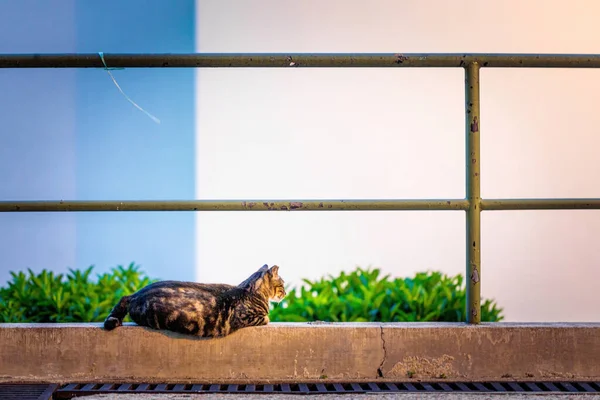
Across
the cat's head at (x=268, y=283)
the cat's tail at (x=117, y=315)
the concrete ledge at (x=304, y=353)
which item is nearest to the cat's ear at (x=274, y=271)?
the cat's head at (x=268, y=283)

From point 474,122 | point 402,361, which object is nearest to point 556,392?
point 402,361

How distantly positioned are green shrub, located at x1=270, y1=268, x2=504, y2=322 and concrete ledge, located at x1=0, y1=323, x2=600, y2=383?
526mm

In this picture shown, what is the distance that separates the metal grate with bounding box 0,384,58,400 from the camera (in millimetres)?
2165

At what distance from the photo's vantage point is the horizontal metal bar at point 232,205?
A: 8.00 ft

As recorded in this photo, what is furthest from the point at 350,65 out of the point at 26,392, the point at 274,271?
the point at 26,392

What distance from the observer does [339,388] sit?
2.31 meters

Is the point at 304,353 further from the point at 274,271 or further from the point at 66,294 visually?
the point at 66,294

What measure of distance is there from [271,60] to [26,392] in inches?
51.5

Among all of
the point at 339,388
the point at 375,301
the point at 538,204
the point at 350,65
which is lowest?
the point at 339,388

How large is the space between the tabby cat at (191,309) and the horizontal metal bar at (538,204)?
881mm

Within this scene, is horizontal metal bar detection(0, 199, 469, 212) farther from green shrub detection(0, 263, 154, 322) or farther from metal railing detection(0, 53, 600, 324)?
green shrub detection(0, 263, 154, 322)

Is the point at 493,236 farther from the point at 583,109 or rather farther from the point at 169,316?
the point at 169,316

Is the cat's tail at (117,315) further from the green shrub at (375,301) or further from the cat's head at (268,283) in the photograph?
the green shrub at (375,301)

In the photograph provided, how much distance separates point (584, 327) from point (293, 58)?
4.41 ft
